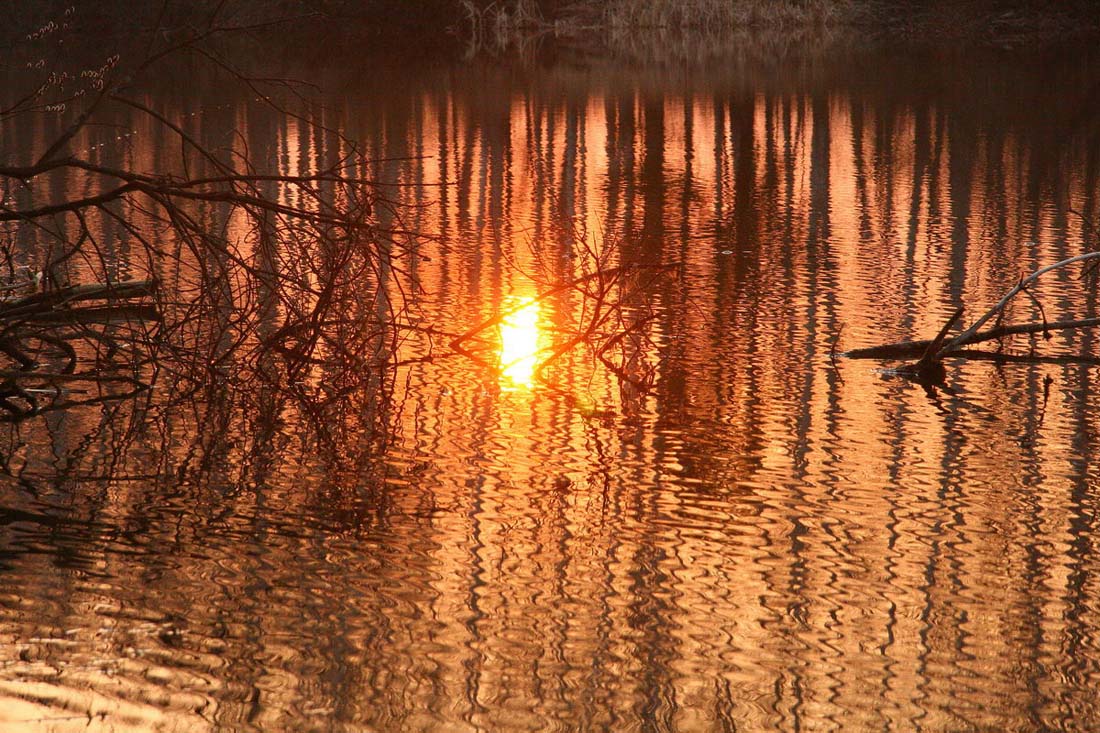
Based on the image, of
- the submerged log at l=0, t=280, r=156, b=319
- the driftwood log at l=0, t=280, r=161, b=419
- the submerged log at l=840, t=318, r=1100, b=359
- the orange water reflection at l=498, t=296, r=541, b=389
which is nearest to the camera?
the driftwood log at l=0, t=280, r=161, b=419

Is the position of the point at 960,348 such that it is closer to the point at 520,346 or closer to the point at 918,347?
the point at 918,347

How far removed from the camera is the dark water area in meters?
3.39

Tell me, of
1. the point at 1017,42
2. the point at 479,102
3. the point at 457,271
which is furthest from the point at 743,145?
the point at 1017,42

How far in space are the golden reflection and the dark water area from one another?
0.02 metres

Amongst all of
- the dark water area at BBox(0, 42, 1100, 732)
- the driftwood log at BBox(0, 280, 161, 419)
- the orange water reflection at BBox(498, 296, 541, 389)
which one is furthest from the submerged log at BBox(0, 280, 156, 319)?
the orange water reflection at BBox(498, 296, 541, 389)

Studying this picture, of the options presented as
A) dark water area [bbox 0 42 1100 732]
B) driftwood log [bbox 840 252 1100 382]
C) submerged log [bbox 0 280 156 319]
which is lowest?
dark water area [bbox 0 42 1100 732]

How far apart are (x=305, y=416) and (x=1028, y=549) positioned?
2.28 m

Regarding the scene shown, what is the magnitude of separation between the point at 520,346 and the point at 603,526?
7.32 ft

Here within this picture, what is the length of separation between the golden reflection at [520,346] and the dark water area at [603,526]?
0.02m

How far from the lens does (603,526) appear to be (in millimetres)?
4418

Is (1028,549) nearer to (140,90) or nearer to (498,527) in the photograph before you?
(498,527)

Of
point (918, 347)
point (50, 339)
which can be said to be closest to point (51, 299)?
point (50, 339)

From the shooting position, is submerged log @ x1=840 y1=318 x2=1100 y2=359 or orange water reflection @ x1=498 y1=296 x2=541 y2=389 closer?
orange water reflection @ x1=498 y1=296 x2=541 y2=389

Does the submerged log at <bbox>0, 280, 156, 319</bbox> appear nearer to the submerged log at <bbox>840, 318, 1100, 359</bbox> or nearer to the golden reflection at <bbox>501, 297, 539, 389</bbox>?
the golden reflection at <bbox>501, 297, 539, 389</bbox>
